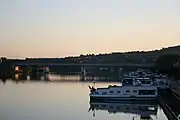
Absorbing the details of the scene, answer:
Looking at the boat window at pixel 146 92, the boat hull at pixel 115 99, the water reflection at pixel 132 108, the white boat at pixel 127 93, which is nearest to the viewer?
the water reflection at pixel 132 108

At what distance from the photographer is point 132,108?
3164cm

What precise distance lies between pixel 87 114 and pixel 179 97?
6.92 metres

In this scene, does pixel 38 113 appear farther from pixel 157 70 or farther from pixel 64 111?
pixel 157 70

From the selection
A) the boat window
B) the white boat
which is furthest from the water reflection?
the boat window

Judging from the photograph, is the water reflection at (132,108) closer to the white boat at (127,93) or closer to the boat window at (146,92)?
the white boat at (127,93)

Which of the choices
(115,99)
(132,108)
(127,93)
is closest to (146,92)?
(127,93)

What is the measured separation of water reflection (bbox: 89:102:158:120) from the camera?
2794 cm

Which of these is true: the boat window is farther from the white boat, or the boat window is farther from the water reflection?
the water reflection

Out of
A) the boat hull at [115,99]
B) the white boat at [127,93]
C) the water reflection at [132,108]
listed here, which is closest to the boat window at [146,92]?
the white boat at [127,93]

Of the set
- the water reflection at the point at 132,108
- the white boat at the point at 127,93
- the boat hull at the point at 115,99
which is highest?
the white boat at the point at 127,93

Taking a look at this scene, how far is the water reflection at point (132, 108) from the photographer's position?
27.9 metres

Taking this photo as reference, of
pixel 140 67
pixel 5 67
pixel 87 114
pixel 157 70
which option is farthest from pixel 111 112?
pixel 5 67

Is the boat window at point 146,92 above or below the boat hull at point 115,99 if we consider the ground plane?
above

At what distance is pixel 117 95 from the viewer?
35.0 metres
